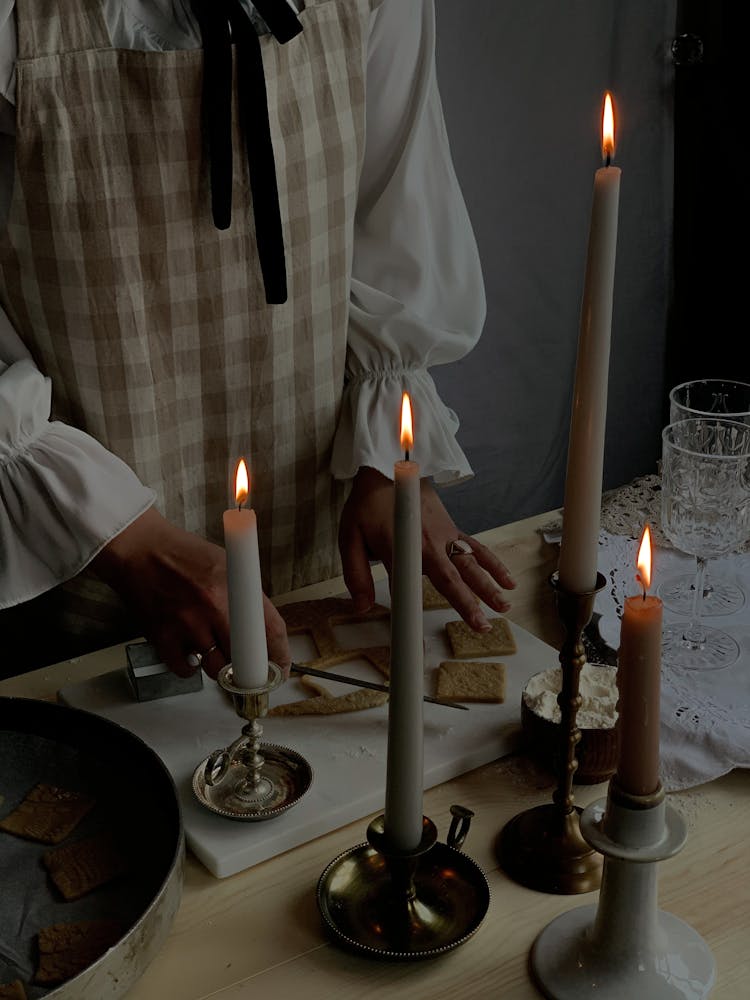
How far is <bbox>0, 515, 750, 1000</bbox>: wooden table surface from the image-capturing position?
729 mm

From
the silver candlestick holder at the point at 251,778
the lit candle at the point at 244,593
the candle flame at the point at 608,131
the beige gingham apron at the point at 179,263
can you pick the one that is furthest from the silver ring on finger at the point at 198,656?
the candle flame at the point at 608,131

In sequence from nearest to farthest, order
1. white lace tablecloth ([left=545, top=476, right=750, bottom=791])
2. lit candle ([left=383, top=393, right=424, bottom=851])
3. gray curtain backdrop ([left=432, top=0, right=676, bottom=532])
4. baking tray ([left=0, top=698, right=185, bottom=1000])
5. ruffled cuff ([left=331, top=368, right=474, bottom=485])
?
lit candle ([left=383, top=393, right=424, bottom=851]) < baking tray ([left=0, top=698, right=185, bottom=1000]) < white lace tablecloth ([left=545, top=476, right=750, bottom=791]) < ruffled cuff ([left=331, top=368, right=474, bottom=485]) < gray curtain backdrop ([left=432, top=0, right=676, bottom=532])

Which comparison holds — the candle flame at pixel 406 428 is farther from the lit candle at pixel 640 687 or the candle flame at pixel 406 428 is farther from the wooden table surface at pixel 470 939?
the wooden table surface at pixel 470 939

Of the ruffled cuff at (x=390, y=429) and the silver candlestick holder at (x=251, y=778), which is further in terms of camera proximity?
the ruffled cuff at (x=390, y=429)

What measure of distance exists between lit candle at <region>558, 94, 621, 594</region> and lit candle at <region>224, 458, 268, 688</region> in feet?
0.67

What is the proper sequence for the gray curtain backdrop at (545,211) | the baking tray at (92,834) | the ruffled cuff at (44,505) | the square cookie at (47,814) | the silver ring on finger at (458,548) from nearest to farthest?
the baking tray at (92,834) < the square cookie at (47,814) < the ruffled cuff at (44,505) < the silver ring on finger at (458,548) < the gray curtain backdrop at (545,211)

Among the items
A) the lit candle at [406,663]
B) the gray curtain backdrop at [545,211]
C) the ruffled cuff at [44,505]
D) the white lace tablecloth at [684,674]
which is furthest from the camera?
the gray curtain backdrop at [545,211]


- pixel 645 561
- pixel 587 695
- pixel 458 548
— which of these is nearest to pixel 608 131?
pixel 645 561

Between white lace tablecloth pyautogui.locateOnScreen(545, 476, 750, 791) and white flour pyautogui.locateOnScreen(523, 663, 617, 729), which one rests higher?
white flour pyautogui.locateOnScreen(523, 663, 617, 729)

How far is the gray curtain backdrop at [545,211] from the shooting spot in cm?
191

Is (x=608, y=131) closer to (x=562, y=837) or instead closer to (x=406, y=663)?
(x=406, y=663)

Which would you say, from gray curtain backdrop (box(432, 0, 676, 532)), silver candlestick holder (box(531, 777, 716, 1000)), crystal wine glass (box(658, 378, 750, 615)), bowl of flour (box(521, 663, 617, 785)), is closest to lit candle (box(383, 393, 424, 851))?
silver candlestick holder (box(531, 777, 716, 1000))

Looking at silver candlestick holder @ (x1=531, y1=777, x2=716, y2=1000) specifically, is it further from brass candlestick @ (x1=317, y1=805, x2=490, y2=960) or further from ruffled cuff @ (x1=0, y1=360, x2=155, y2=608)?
ruffled cuff @ (x1=0, y1=360, x2=155, y2=608)

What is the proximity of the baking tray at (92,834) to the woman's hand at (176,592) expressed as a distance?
134 mm
